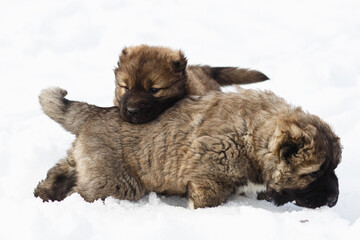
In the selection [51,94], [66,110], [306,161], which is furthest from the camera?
[51,94]

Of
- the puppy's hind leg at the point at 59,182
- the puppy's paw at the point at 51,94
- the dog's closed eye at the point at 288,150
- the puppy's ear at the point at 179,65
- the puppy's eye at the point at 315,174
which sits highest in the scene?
the puppy's ear at the point at 179,65

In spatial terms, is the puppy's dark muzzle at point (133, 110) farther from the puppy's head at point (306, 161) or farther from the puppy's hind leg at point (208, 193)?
the puppy's head at point (306, 161)

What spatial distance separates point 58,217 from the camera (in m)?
3.65

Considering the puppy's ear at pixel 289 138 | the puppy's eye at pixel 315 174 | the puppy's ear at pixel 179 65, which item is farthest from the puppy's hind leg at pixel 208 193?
the puppy's ear at pixel 179 65

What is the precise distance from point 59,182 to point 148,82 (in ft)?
4.60

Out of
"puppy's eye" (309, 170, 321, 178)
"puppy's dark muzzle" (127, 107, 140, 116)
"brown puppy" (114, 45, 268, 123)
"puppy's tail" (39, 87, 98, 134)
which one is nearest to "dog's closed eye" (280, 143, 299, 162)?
→ "puppy's eye" (309, 170, 321, 178)

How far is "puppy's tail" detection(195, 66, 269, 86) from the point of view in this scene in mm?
6789

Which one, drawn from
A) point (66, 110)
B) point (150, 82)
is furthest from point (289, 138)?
point (66, 110)

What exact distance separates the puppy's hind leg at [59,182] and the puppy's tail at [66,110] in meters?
0.39

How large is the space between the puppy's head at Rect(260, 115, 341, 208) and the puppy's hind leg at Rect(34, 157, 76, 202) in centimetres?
214

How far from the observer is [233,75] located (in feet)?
22.8

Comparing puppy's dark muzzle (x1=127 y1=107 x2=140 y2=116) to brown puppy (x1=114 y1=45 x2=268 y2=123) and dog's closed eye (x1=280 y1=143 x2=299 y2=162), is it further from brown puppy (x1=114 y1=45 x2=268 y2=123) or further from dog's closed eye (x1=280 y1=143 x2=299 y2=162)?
dog's closed eye (x1=280 y1=143 x2=299 y2=162)

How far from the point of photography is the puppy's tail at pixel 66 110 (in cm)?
516

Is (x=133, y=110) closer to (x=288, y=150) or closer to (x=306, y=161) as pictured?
(x=288, y=150)
